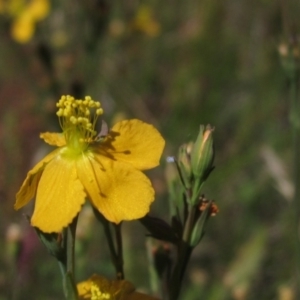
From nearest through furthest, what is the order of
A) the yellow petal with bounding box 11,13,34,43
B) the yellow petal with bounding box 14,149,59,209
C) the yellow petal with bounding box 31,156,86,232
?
the yellow petal with bounding box 31,156,86,232
the yellow petal with bounding box 14,149,59,209
the yellow petal with bounding box 11,13,34,43

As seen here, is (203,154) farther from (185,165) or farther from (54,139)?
(54,139)

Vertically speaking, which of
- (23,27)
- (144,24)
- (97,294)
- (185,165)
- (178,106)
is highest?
(185,165)

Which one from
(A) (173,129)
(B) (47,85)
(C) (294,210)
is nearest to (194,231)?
(C) (294,210)

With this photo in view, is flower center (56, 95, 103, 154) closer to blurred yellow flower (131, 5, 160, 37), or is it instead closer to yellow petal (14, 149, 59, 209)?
yellow petal (14, 149, 59, 209)

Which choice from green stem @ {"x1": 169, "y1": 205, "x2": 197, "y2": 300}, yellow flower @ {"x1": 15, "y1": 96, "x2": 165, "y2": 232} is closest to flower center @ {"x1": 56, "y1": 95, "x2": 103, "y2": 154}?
yellow flower @ {"x1": 15, "y1": 96, "x2": 165, "y2": 232}

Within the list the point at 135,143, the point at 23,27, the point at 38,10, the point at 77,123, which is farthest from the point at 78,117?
the point at 38,10

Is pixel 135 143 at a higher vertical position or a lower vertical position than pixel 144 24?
higher
